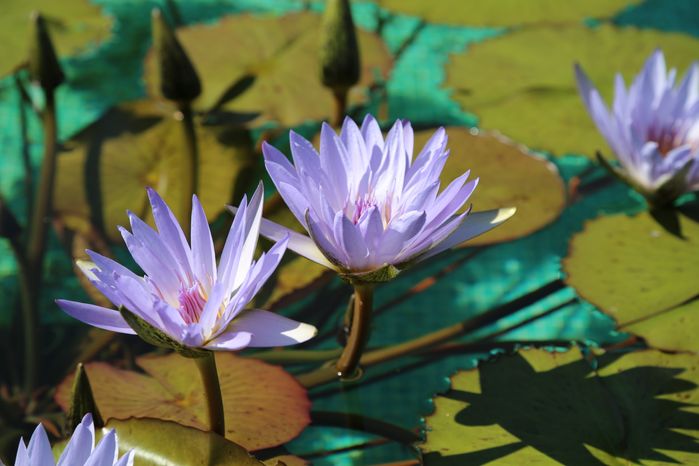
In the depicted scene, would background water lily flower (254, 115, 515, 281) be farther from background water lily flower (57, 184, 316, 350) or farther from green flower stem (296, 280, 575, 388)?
green flower stem (296, 280, 575, 388)

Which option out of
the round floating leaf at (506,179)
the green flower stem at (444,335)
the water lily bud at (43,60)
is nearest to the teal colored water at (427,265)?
the green flower stem at (444,335)

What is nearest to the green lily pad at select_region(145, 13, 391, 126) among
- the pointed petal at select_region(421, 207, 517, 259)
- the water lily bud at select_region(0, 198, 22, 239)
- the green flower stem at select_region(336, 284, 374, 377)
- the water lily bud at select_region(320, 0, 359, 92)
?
the water lily bud at select_region(320, 0, 359, 92)

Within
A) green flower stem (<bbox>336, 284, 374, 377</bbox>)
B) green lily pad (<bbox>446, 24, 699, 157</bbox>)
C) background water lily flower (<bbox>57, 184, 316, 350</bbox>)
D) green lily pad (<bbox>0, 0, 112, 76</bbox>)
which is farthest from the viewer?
green lily pad (<bbox>0, 0, 112, 76</bbox>)

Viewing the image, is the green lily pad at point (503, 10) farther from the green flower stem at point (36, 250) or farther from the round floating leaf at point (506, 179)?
the green flower stem at point (36, 250)

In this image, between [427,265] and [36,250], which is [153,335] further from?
[427,265]

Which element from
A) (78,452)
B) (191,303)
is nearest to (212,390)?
(191,303)

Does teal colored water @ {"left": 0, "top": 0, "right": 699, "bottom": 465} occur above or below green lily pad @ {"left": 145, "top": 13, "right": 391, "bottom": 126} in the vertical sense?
below

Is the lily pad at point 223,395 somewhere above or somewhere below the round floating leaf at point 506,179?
above
